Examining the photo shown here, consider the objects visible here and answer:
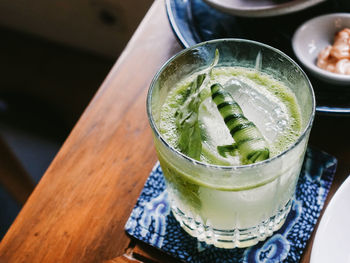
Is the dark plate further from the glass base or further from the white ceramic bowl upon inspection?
the glass base

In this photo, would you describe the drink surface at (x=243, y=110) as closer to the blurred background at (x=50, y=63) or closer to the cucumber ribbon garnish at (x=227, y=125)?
the cucumber ribbon garnish at (x=227, y=125)

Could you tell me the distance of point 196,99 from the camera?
0.54 metres

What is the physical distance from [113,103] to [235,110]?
0.33 m

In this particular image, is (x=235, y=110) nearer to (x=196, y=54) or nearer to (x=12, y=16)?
(x=196, y=54)

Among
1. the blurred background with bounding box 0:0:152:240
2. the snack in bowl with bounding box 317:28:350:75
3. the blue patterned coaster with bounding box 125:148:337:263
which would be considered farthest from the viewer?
the blurred background with bounding box 0:0:152:240

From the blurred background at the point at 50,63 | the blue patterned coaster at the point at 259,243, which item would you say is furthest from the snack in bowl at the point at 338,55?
the blurred background at the point at 50,63

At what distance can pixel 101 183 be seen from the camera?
0.71 m

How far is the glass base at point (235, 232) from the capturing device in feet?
2.04

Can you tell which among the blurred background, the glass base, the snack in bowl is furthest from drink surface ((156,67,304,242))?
→ the blurred background

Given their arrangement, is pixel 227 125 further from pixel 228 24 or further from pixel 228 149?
pixel 228 24

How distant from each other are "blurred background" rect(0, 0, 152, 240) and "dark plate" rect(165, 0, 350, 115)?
78 cm

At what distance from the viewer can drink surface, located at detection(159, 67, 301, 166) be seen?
541 mm

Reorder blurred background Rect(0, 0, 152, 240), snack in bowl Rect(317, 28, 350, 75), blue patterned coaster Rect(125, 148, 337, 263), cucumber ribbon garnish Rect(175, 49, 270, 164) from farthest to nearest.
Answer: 1. blurred background Rect(0, 0, 152, 240)
2. snack in bowl Rect(317, 28, 350, 75)
3. blue patterned coaster Rect(125, 148, 337, 263)
4. cucumber ribbon garnish Rect(175, 49, 270, 164)

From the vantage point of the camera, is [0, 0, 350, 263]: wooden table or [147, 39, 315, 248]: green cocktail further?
[0, 0, 350, 263]: wooden table
